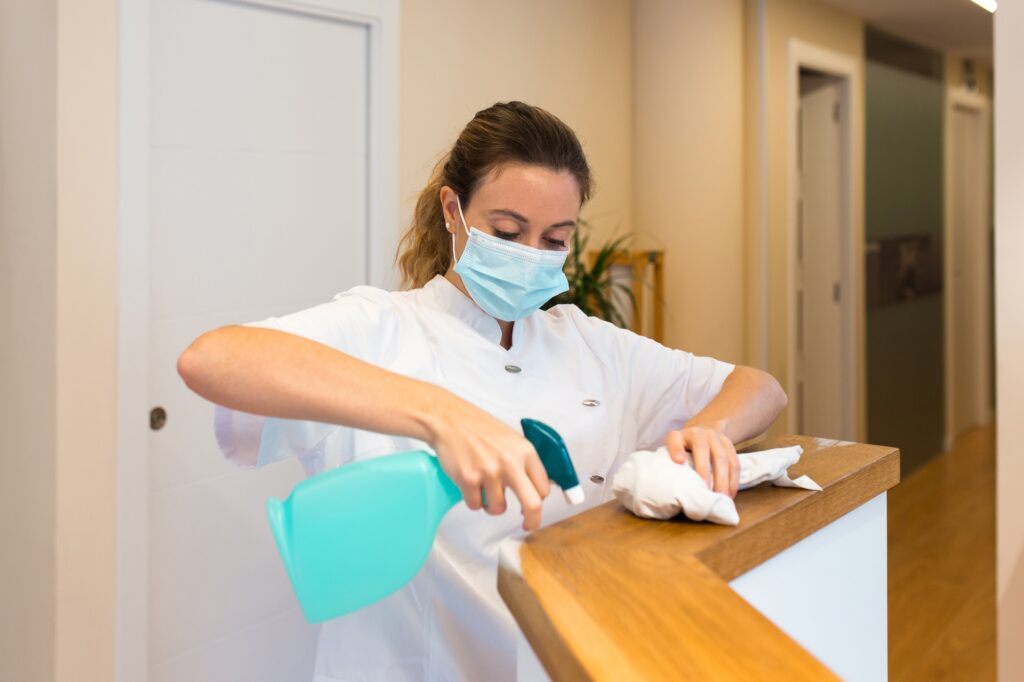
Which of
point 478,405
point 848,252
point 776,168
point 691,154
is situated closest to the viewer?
point 478,405

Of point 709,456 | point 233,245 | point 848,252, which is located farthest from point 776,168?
point 709,456

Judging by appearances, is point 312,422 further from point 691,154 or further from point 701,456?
point 691,154

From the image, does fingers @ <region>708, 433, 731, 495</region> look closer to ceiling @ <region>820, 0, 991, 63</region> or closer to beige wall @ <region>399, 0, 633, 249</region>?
beige wall @ <region>399, 0, 633, 249</region>

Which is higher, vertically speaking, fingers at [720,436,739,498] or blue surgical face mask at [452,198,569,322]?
blue surgical face mask at [452,198,569,322]

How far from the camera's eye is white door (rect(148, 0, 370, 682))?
2391 millimetres

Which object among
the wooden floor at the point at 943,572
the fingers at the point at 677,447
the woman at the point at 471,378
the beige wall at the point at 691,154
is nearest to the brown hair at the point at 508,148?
the woman at the point at 471,378

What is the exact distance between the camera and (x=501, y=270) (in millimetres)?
1371

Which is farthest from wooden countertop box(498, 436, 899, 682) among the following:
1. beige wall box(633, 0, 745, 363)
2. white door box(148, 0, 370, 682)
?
beige wall box(633, 0, 745, 363)

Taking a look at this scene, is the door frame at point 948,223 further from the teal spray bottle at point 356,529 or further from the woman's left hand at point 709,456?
the teal spray bottle at point 356,529

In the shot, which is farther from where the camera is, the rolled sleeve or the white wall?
the white wall

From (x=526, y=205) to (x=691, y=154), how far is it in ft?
8.99

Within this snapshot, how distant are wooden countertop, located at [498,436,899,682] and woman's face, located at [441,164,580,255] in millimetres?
472

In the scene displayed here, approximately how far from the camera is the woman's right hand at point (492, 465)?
2.77ft

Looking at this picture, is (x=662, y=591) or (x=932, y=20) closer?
(x=662, y=591)
